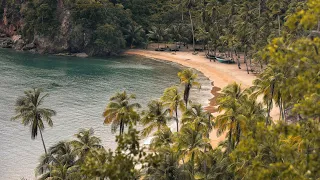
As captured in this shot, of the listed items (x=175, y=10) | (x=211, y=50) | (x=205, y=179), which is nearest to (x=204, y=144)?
(x=205, y=179)

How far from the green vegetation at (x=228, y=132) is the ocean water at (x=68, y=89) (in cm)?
1193

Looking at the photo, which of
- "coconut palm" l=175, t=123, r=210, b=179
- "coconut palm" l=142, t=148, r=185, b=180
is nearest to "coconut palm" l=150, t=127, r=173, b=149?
"coconut palm" l=175, t=123, r=210, b=179

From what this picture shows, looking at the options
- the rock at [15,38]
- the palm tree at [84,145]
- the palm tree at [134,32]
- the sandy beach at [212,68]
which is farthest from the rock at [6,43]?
the palm tree at [84,145]

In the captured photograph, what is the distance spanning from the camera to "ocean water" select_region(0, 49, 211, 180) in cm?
6208

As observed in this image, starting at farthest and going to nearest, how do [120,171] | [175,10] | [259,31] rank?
[175,10]
[259,31]
[120,171]

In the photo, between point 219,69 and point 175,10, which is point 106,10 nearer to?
point 175,10

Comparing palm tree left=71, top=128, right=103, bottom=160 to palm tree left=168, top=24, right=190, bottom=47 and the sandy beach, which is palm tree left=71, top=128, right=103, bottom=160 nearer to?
the sandy beach

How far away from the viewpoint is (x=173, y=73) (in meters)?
114

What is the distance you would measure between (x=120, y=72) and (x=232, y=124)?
242 ft

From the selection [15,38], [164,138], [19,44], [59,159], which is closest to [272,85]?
[164,138]

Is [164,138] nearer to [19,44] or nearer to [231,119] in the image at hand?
[231,119]

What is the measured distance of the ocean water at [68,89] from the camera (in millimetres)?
62084

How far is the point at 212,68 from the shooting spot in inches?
4611

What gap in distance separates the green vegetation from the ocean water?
11929 millimetres
